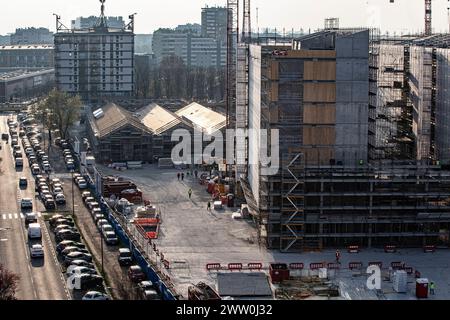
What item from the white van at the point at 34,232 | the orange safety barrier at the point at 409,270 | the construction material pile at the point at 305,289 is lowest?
the construction material pile at the point at 305,289

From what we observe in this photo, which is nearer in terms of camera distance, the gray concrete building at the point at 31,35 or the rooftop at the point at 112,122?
the rooftop at the point at 112,122

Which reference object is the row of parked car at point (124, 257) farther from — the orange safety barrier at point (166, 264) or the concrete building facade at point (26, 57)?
the concrete building facade at point (26, 57)

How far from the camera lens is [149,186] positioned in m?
20.4

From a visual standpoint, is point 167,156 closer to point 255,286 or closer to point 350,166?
point 350,166

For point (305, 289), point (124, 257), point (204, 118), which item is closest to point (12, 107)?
point (204, 118)

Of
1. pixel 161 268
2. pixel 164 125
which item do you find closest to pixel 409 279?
pixel 161 268

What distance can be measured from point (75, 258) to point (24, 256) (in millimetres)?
1083

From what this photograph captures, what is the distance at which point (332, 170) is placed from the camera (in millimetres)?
14133

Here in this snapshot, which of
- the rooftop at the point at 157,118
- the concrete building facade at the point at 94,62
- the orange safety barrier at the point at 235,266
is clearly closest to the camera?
the orange safety barrier at the point at 235,266

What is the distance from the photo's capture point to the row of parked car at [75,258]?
38.2 feet

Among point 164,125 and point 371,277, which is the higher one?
point 164,125

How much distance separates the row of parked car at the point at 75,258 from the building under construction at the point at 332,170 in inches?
131

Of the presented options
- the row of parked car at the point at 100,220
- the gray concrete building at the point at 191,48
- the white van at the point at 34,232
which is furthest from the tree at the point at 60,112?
the gray concrete building at the point at 191,48
